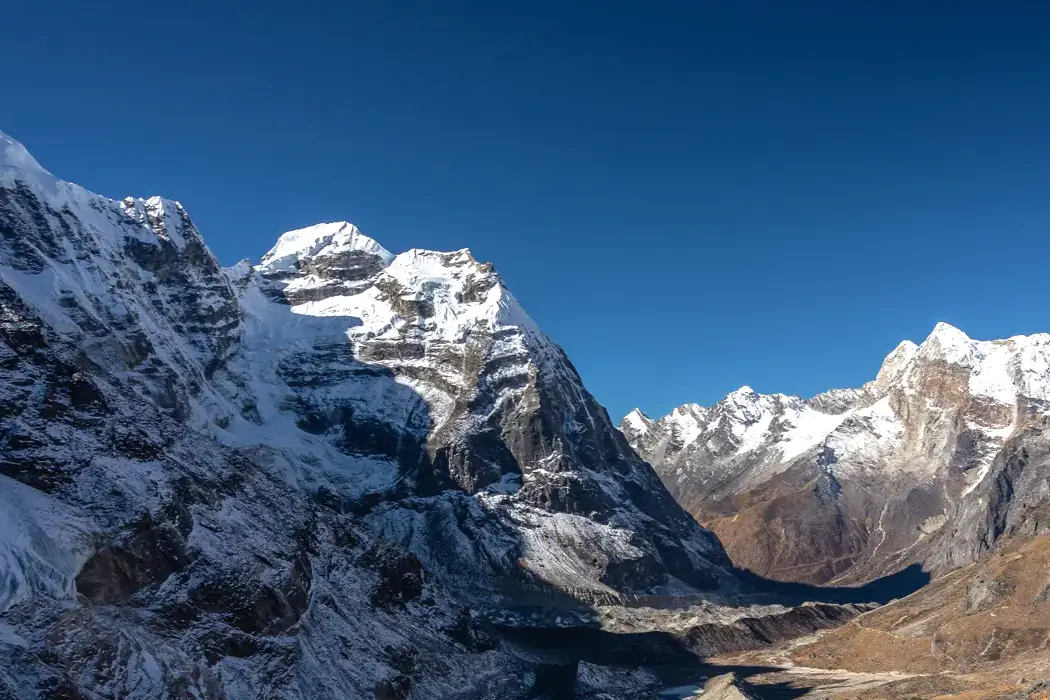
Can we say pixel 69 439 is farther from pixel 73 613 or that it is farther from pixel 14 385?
pixel 73 613

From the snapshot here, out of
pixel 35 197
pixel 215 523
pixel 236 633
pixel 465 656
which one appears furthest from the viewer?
pixel 35 197

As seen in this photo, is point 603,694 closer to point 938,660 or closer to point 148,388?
point 938,660

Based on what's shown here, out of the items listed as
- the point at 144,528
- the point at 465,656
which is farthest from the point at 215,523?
the point at 465,656

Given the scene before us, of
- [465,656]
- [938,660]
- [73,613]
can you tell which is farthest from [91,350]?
[938,660]

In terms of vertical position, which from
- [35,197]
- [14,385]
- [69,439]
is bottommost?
[69,439]

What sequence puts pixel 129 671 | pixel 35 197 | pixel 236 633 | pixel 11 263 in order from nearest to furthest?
pixel 129 671 < pixel 236 633 < pixel 11 263 < pixel 35 197

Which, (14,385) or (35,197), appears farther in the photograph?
(35,197)

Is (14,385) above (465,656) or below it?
above
